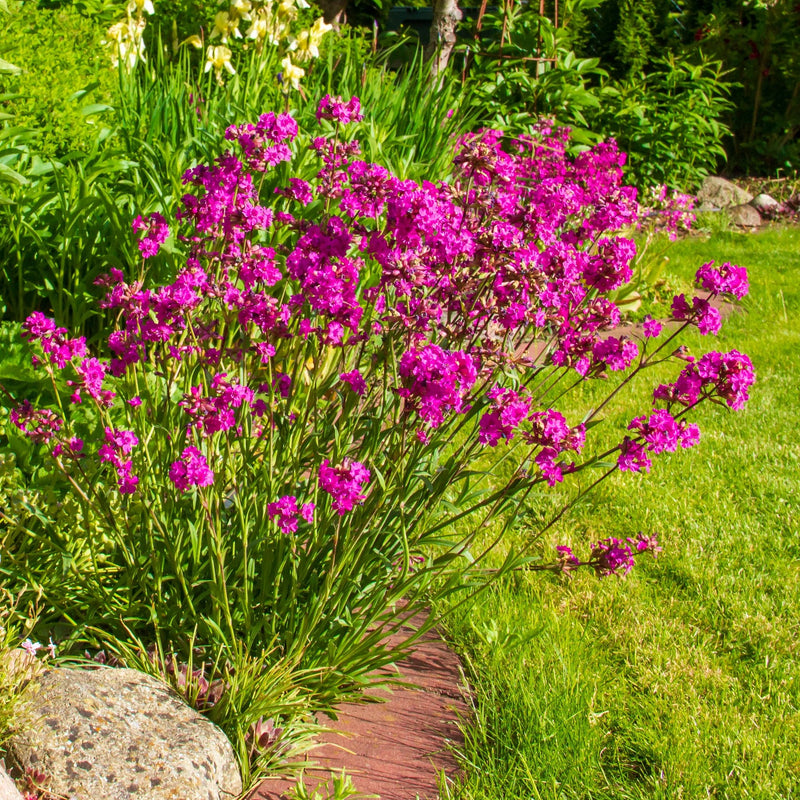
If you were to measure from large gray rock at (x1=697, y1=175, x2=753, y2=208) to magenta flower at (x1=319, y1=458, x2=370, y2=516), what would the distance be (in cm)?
751

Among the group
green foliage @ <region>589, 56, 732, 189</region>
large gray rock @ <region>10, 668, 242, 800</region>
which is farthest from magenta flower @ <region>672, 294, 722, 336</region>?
green foliage @ <region>589, 56, 732, 189</region>

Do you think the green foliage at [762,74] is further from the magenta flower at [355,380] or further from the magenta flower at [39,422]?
the magenta flower at [39,422]

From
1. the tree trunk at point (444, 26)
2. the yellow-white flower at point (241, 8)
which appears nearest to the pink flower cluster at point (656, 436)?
the yellow-white flower at point (241, 8)

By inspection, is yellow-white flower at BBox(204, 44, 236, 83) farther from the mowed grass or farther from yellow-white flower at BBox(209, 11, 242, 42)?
the mowed grass

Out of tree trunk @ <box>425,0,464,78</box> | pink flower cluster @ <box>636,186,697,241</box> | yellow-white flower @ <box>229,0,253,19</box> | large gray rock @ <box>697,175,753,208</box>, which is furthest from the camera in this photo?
large gray rock @ <box>697,175,753,208</box>

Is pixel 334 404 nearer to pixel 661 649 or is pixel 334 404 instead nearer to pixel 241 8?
pixel 661 649

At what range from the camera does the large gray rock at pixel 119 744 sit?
1817 millimetres

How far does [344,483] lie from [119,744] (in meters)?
0.74

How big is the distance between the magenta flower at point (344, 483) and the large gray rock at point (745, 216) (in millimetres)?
7223

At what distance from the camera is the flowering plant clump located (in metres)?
1.97

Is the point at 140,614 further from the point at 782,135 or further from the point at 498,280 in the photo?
the point at 782,135

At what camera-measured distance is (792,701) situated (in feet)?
8.38

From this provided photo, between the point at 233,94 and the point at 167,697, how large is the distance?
2929 mm

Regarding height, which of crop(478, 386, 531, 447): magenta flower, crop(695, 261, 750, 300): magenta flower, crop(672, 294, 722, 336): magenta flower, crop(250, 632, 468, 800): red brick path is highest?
crop(695, 261, 750, 300): magenta flower
